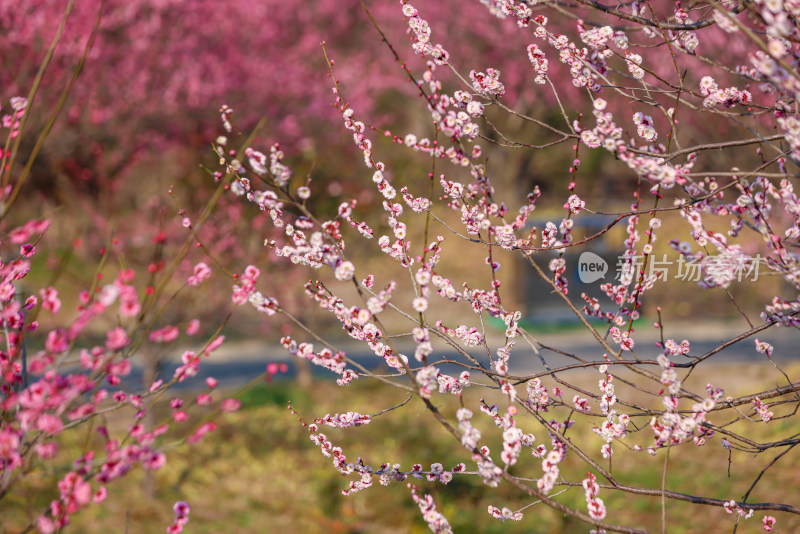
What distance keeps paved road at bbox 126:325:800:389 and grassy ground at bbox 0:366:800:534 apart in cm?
216

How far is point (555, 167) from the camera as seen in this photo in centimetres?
2497

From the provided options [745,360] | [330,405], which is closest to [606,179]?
[745,360]

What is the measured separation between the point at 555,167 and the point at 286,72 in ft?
53.0

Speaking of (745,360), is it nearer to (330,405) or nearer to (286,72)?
(330,405)

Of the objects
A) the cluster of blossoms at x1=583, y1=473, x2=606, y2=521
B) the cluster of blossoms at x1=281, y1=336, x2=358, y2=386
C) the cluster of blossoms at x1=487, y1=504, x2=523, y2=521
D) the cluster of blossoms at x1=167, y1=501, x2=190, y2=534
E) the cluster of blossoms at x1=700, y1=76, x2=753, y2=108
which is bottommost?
the cluster of blossoms at x1=167, y1=501, x2=190, y2=534

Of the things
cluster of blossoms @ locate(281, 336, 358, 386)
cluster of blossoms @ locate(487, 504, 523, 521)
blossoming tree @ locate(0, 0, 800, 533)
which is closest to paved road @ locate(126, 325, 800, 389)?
A: blossoming tree @ locate(0, 0, 800, 533)

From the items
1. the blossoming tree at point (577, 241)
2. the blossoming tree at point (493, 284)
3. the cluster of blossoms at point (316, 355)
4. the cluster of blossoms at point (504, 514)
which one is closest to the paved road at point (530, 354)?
the blossoming tree at point (493, 284)

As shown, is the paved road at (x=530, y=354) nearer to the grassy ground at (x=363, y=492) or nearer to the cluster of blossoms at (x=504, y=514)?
the grassy ground at (x=363, y=492)

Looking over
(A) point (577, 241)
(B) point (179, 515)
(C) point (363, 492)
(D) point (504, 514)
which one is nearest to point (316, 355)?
(B) point (179, 515)

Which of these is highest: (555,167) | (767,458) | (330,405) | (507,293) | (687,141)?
(555,167)

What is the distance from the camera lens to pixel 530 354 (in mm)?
11500

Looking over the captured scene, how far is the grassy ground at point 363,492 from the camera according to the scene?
19.6 ft

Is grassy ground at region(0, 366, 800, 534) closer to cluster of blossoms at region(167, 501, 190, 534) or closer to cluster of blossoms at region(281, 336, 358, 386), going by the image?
cluster of blossoms at region(281, 336, 358, 386)

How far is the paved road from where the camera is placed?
414 inches
